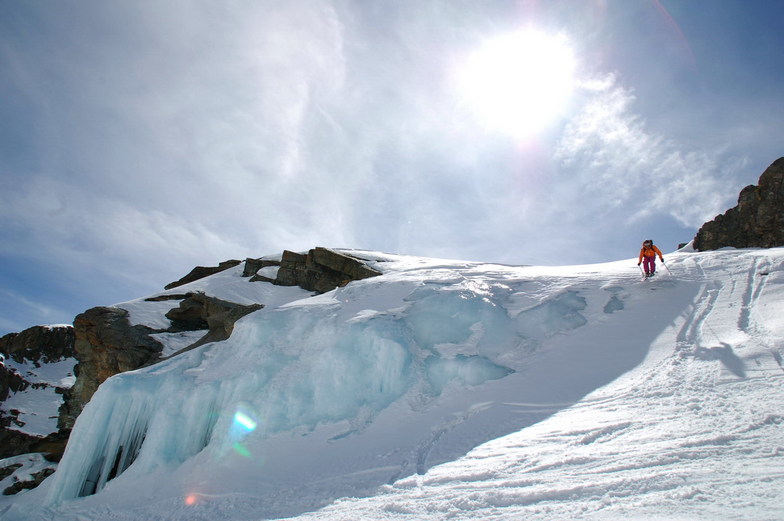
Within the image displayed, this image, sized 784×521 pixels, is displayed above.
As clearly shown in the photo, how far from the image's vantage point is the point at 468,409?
22.5 ft

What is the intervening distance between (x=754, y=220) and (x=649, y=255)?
8426mm

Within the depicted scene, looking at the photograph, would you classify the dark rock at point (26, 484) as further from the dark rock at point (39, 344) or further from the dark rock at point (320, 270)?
the dark rock at point (39, 344)

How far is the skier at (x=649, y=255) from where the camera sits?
10.9 m

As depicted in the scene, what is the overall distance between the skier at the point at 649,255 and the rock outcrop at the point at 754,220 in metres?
7.57

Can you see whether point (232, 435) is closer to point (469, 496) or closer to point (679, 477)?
point (469, 496)

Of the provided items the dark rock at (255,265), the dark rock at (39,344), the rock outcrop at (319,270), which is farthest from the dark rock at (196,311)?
the dark rock at (39,344)

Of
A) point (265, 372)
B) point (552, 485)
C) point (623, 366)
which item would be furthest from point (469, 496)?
point (265, 372)

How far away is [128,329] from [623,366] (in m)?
19.3

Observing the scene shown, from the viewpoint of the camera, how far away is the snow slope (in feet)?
11.8

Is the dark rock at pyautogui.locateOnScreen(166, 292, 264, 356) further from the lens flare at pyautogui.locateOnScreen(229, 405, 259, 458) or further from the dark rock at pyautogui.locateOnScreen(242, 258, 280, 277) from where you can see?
the lens flare at pyautogui.locateOnScreen(229, 405, 259, 458)

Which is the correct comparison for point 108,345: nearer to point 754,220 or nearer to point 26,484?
point 26,484

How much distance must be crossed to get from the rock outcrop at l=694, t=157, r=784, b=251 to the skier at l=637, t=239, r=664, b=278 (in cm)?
757

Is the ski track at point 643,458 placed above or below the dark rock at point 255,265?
below

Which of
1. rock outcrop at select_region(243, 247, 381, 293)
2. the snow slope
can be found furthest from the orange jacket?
rock outcrop at select_region(243, 247, 381, 293)
